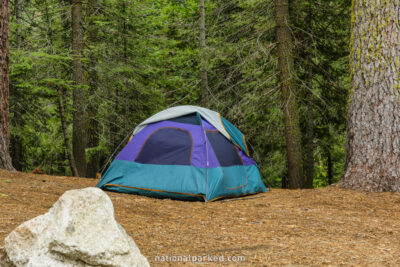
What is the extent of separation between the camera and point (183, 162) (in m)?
7.51

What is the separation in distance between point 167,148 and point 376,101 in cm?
388

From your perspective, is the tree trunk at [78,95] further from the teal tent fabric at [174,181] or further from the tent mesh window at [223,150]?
the tent mesh window at [223,150]

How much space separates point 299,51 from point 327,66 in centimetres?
106

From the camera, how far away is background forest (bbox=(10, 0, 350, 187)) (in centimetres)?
975

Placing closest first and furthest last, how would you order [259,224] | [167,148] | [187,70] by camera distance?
[259,224] < [167,148] < [187,70]

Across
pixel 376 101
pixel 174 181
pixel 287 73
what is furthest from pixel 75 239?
pixel 287 73

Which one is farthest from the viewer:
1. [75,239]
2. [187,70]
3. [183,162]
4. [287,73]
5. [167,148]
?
[187,70]

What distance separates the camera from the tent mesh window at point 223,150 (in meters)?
7.77

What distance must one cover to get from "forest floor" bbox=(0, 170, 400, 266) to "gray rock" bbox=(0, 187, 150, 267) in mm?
916

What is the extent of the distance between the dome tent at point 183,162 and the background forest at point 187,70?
88 cm

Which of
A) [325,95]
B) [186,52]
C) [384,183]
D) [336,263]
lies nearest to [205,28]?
[186,52]

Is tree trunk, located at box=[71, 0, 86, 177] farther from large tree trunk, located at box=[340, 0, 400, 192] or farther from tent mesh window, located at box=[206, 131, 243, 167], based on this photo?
large tree trunk, located at box=[340, 0, 400, 192]

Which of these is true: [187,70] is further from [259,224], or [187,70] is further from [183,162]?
[259,224]

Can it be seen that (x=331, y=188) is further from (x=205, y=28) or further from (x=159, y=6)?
(x=159, y=6)
